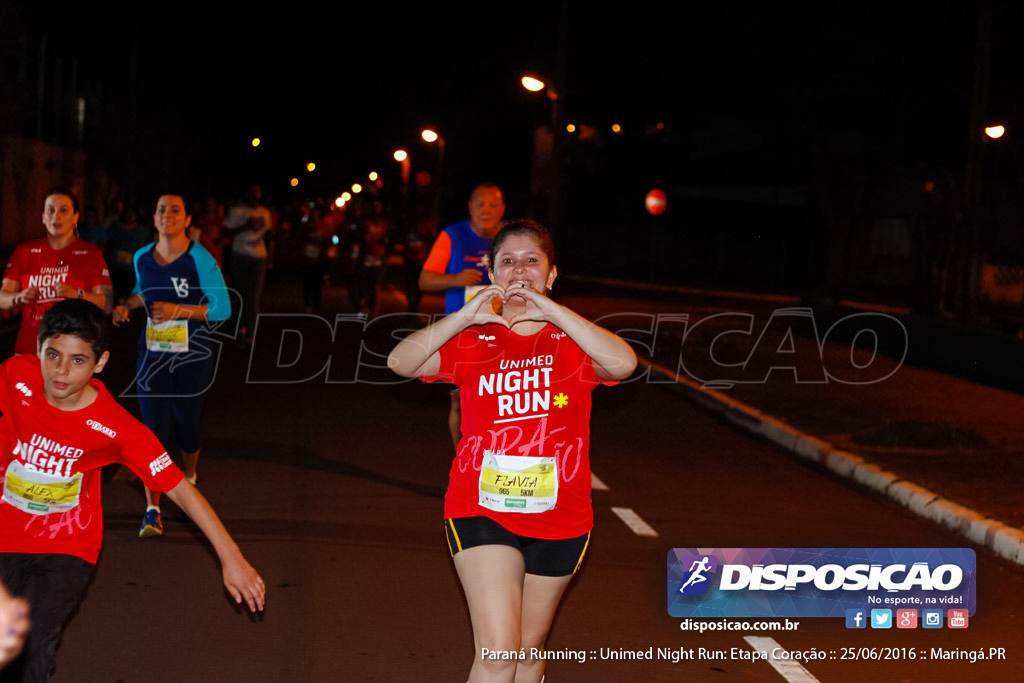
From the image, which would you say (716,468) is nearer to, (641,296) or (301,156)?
(641,296)

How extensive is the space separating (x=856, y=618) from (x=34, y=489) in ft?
11.1

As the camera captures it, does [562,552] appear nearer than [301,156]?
Yes

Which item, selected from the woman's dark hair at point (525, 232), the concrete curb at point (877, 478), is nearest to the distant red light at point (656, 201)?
the concrete curb at point (877, 478)

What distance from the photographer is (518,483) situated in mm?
4426

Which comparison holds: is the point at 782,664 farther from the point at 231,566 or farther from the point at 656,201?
the point at 656,201

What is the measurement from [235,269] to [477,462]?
1553 centimetres

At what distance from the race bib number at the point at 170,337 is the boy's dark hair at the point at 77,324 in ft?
13.8

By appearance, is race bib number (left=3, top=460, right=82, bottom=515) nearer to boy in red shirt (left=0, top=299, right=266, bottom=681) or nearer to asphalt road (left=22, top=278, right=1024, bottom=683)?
boy in red shirt (left=0, top=299, right=266, bottom=681)

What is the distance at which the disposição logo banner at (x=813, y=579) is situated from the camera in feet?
17.1

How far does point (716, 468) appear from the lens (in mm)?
11734

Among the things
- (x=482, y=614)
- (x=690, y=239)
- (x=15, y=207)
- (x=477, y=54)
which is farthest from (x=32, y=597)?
(x=477, y=54)

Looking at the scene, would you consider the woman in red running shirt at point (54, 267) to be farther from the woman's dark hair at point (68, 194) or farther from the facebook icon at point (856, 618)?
the facebook icon at point (856, 618)

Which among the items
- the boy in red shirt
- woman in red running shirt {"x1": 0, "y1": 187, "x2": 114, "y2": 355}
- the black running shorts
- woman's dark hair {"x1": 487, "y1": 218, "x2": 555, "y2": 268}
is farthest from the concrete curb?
the boy in red shirt

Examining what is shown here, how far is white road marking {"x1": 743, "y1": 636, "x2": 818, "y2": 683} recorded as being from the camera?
607cm
